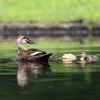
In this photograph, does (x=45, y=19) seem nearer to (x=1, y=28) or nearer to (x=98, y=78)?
(x=1, y=28)

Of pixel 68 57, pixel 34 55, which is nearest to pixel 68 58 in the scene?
pixel 68 57

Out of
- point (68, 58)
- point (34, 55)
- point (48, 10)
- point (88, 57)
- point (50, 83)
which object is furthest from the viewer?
point (48, 10)

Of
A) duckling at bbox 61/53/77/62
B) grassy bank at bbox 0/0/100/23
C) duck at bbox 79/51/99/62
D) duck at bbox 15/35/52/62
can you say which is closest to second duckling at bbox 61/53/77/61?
duckling at bbox 61/53/77/62

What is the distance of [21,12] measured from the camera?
51.8 metres

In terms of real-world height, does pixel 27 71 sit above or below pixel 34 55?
below

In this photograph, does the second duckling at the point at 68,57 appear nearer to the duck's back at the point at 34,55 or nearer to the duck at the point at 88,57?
the duck at the point at 88,57

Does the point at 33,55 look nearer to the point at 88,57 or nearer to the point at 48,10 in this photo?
the point at 88,57

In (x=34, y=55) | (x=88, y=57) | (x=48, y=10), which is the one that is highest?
(x=48, y=10)

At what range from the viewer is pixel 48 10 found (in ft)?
169

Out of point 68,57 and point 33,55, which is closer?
point 33,55

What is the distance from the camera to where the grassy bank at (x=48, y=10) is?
49.9 m

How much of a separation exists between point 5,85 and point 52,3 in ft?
145

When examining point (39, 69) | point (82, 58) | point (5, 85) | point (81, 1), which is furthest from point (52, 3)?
point (5, 85)

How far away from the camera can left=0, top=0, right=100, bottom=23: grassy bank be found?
164ft
